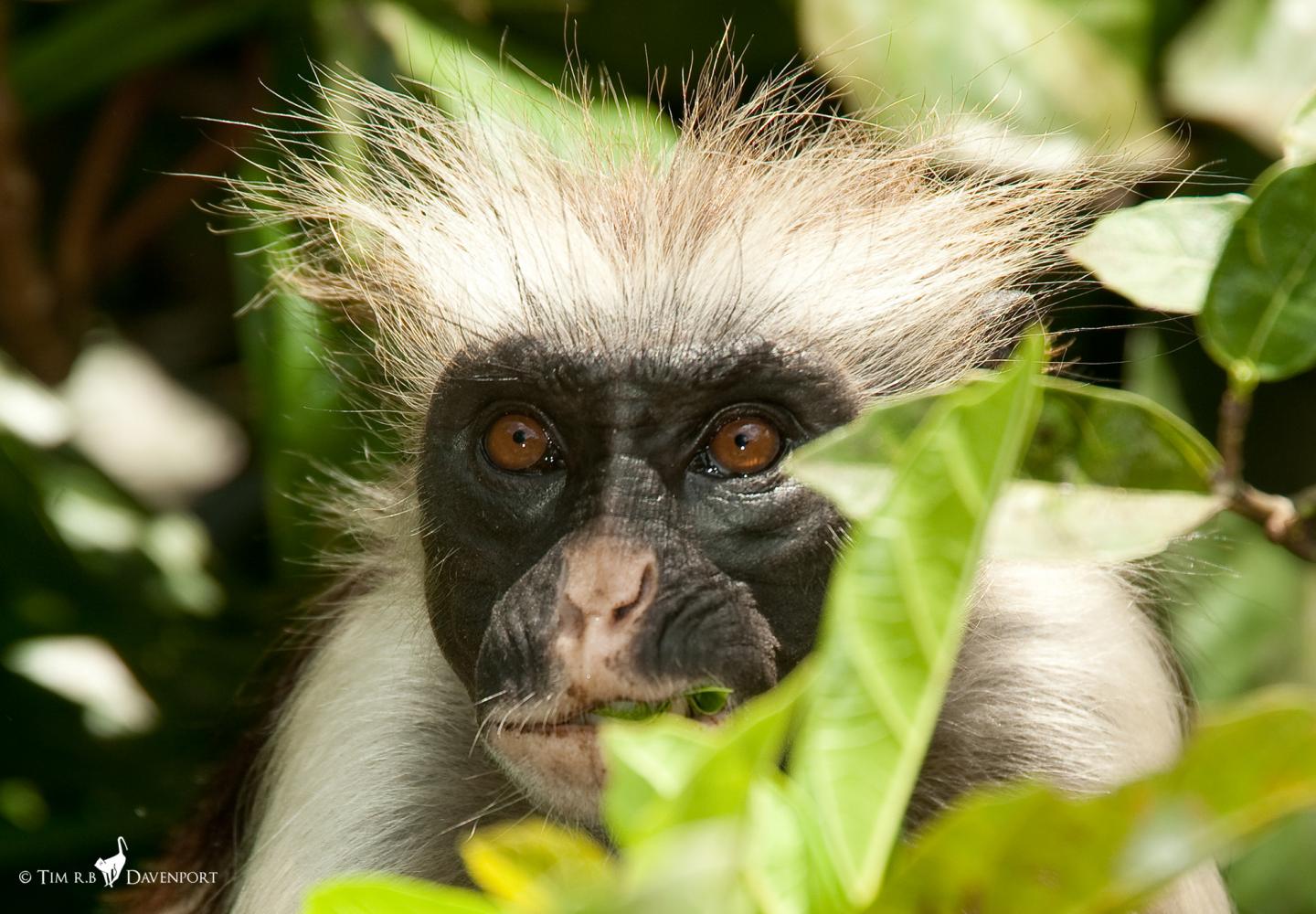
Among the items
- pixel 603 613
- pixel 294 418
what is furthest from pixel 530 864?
pixel 294 418

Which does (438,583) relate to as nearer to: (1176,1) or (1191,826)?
(1191,826)

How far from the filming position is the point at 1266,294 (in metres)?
1.43

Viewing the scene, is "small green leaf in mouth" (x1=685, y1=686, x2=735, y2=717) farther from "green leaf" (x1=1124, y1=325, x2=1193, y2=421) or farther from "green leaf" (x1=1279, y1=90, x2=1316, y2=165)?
"green leaf" (x1=1124, y1=325, x2=1193, y2=421)

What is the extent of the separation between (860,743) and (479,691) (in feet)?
3.75

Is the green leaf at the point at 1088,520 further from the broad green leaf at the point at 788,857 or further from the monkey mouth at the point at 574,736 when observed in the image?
the monkey mouth at the point at 574,736

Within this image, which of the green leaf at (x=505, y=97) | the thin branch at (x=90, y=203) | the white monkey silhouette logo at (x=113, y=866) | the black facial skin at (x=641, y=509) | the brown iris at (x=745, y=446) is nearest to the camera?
the black facial skin at (x=641, y=509)

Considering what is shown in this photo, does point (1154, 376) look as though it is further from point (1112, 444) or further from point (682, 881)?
point (682, 881)

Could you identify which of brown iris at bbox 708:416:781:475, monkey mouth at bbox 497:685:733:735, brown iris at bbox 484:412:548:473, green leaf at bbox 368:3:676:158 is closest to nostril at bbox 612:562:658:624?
monkey mouth at bbox 497:685:733:735

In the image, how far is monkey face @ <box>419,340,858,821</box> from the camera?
188cm

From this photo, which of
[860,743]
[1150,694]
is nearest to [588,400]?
[1150,694]

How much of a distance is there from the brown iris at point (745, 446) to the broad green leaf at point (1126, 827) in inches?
45.0

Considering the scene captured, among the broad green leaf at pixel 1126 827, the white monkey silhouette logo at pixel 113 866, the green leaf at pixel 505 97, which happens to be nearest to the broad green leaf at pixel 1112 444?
the broad green leaf at pixel 1126 827

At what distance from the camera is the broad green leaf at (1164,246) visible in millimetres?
1459

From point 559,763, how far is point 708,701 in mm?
217
